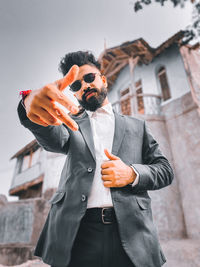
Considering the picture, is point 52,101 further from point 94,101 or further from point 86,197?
point 94,101

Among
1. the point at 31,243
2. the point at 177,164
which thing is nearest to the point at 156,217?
the point at 177,164

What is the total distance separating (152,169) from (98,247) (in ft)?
→ 2.17

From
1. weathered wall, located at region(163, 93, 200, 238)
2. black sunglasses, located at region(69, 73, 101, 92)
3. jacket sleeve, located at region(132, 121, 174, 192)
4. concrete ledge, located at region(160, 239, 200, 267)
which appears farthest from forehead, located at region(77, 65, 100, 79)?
weathered wall, located at region(163, 93, 200, 238)

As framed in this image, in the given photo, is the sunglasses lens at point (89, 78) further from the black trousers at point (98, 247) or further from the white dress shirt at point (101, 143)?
the black trousers at point (98, 247)

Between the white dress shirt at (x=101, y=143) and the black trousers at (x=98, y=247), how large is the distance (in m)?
0.14

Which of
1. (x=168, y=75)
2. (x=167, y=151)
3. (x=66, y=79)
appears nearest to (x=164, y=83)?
(x=168, y=75)

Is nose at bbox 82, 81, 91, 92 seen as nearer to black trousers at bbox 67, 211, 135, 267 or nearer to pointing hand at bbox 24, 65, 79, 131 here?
pointing hand at bbox 24, 65, 79, 131

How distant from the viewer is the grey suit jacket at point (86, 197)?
1087 millimetres

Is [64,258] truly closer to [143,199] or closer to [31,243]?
[143,199]

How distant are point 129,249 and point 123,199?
29cm

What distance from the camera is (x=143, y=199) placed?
1.28 metres

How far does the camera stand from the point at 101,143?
4.93 feet

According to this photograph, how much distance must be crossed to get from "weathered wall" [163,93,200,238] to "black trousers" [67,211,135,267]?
16.8 feet

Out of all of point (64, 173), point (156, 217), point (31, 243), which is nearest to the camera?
point (64, 173)
